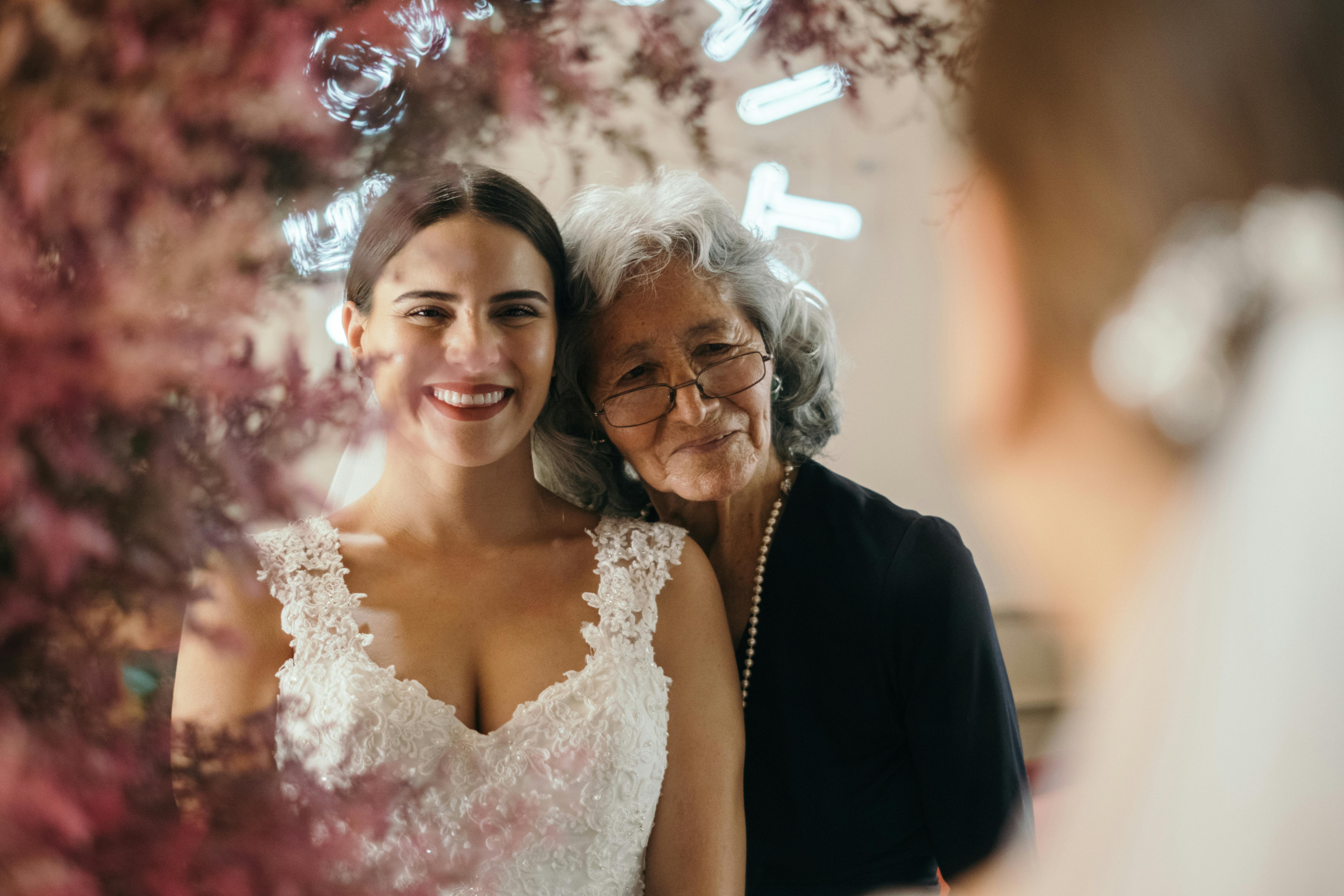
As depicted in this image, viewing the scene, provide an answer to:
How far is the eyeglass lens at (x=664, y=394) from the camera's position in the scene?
3.51ft

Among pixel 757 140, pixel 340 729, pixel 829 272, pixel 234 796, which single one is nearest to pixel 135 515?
pixel 234 796

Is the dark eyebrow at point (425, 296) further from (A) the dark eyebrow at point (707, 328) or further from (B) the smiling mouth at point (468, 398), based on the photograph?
(A) the dark eyebrow at point (707, 328)

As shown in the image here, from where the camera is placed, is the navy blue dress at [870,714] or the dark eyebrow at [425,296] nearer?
the dark eyebrow at [425,296]

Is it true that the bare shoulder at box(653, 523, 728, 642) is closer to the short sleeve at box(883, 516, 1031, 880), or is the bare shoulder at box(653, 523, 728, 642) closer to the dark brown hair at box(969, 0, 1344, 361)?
the short sleeve at box(883, 516, 1031, 880)

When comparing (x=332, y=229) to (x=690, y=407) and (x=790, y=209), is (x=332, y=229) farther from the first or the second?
(x=690, y=407)

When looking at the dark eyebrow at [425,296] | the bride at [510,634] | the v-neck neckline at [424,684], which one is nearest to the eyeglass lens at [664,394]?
the bride at [510,634]

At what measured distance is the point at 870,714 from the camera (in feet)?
3.72

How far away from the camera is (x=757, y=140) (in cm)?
71

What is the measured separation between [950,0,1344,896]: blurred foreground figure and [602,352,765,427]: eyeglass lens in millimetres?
477

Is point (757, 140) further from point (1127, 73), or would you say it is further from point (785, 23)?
point (1127, 73)

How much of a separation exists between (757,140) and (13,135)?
47 centimetres

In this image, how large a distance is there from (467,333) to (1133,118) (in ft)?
1.72

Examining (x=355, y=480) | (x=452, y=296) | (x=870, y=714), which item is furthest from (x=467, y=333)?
(x=870, y=714)

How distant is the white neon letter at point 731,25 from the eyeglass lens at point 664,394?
1.53ft
